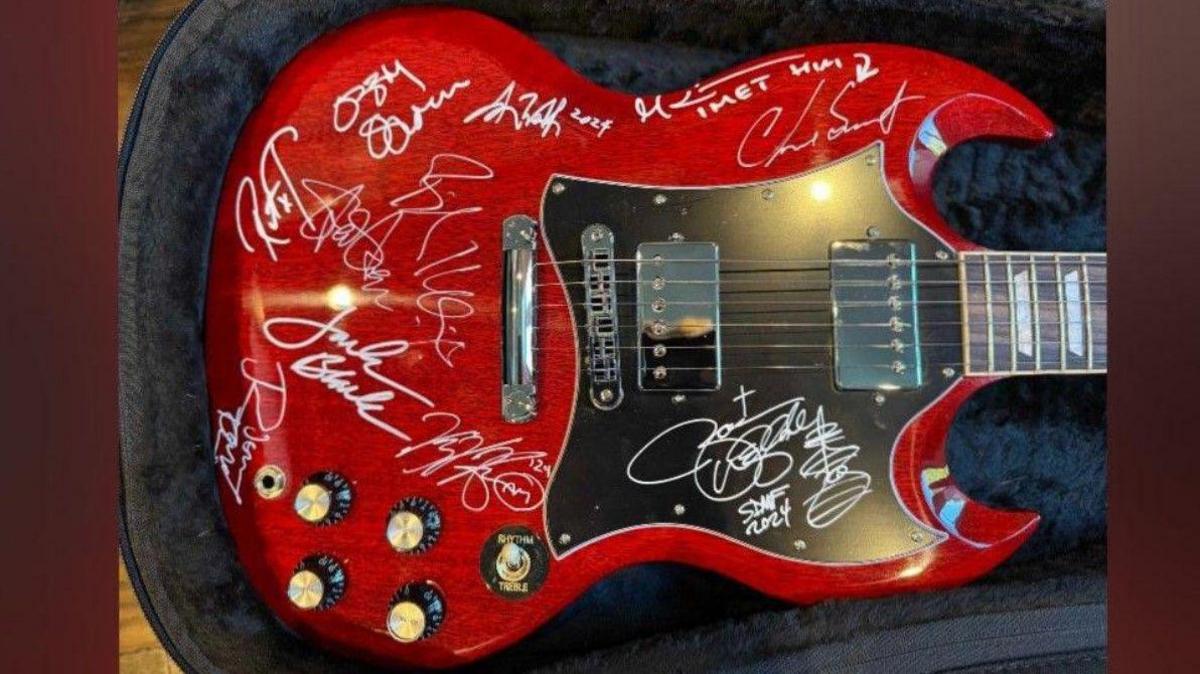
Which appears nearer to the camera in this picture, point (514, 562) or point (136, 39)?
point (514, 562)

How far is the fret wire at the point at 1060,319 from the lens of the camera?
37.9 inches

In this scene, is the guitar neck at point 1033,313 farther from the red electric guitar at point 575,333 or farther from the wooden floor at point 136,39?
the wooden floor at point 136,39

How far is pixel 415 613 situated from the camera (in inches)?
35.2

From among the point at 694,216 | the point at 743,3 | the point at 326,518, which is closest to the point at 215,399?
the point at 326,518

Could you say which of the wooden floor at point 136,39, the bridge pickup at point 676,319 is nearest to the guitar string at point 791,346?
the bridge pickup at point 676,319

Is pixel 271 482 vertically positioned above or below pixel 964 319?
below

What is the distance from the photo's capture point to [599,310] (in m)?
0.91

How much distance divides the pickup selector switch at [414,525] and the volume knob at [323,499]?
6 centimetres
